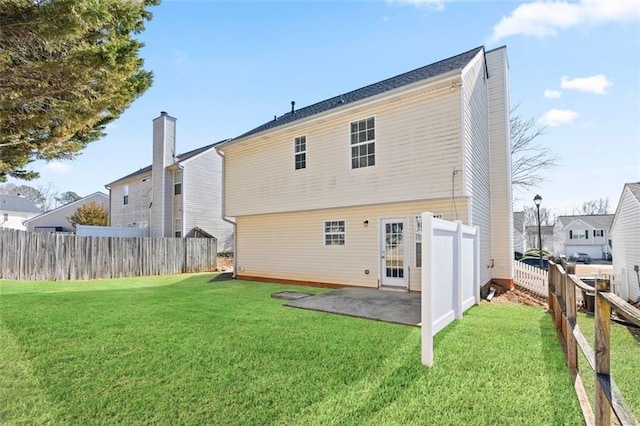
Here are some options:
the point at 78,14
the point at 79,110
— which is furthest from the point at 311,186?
the point at 78,14

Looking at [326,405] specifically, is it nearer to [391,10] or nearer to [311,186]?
[311,186]

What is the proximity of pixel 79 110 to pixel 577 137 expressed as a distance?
19796 mm

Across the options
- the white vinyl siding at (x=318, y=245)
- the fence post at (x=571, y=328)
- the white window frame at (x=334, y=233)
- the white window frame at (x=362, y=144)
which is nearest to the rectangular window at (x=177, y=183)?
the white vinyl siding at (x=318, y=245)

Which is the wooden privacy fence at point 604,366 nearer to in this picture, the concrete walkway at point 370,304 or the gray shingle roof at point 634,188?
the concrete walkway at point 370,304

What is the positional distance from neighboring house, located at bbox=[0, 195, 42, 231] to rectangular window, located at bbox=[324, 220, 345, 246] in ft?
137

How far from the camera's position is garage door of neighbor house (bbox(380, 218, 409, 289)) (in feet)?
29.4

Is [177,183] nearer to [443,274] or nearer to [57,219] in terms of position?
[443,274]

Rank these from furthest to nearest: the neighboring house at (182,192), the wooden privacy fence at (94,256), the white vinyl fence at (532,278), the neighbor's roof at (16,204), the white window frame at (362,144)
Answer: the neighbor's roof at (16,204), the neighboring house at (182,192), the wooden privacy fence at (94,256), the white vinyl fence at (532,278), the white window frame at (362,144)

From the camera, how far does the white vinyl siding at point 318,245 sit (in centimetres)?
906

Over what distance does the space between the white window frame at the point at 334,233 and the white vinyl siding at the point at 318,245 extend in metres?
0.12

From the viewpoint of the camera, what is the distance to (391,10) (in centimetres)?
903

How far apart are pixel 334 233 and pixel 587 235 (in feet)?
158

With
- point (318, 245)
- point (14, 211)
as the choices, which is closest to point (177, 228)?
point (318, 245)

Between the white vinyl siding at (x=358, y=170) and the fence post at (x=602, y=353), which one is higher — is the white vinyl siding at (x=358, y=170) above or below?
above
